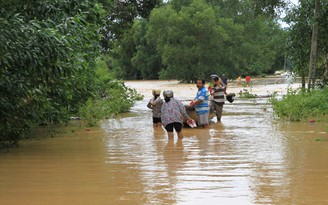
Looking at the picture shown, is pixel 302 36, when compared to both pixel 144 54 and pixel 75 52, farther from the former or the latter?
pixel 144 54

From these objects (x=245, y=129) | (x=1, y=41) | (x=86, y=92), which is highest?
(x=1, y=41)

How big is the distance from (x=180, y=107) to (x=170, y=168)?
395cm

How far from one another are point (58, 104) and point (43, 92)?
284 centimetres

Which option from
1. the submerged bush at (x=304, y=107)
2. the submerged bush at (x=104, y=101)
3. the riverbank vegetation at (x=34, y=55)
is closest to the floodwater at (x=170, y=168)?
the riverbank vegetation at (x=34, y=55)

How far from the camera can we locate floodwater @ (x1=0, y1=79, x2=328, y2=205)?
7332 mm

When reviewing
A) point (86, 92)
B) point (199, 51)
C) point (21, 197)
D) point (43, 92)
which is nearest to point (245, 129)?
point (86, 92)

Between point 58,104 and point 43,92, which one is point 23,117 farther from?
point 58,104

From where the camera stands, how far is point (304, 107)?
738 inches

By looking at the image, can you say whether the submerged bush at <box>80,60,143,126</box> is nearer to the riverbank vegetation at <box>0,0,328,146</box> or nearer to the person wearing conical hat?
the riverbank vegetation at <box>0,0,328,146</box>

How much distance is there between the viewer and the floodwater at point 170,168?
733 centimetres

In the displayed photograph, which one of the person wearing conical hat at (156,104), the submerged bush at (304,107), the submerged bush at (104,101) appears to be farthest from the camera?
the submerged bush at (304,107)

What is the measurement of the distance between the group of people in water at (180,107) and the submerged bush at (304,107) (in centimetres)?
226

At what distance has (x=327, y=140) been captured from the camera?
508 inches

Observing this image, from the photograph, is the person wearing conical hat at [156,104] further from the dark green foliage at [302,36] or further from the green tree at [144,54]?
the green tree at [144,54]
